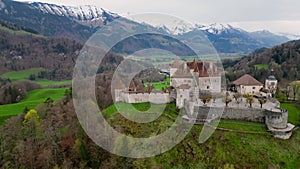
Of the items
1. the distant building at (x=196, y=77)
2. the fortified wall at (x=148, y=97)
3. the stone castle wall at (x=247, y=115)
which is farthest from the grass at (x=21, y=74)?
the stone castle wall at (x=247, y=115)

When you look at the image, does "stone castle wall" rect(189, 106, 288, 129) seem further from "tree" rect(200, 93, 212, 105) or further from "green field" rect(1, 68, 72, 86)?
"green field" rect(1, 68, 72, 86)

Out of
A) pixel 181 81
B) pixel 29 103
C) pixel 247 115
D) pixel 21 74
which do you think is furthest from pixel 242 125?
pixel 21 74

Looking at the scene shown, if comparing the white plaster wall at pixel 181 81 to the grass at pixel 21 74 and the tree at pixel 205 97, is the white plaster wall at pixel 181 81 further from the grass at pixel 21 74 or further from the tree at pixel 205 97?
the grass at pixel 21 74

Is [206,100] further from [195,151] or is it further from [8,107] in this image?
[8,107]

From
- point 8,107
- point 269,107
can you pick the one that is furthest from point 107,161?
point 8,107

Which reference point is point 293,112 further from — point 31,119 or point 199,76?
point 31,119

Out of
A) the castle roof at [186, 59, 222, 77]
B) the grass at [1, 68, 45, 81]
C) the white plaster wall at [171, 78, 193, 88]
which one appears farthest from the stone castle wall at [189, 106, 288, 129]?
the grass at [1, 68, 45, 81]
